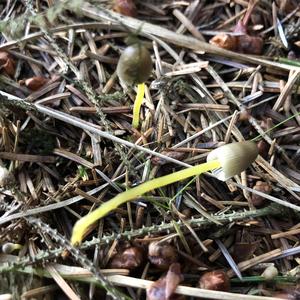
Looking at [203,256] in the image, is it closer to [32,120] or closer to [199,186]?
[199,186]

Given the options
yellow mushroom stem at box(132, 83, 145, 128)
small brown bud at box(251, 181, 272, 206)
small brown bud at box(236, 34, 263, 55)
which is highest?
small brown bud at box(236, 34, 263, 55)

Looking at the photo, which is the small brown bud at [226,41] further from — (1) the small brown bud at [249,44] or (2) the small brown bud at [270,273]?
(2) the small brown bud at [270,273]

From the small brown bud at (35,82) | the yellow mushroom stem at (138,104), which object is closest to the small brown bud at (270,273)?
the yellow mushroom stem at (138,104)

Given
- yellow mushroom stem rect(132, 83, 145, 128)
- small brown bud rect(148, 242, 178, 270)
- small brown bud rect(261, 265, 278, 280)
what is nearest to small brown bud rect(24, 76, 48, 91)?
yellow mushroom stem rect(132, 83, 145, 128)

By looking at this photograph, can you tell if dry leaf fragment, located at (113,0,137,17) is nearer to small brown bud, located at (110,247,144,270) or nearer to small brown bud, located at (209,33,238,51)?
small brown bud, located at (209,33,238,51)

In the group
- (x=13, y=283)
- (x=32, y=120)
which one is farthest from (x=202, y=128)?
(x=13, y=283)

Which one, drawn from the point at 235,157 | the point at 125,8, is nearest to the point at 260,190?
the point at 235,157
